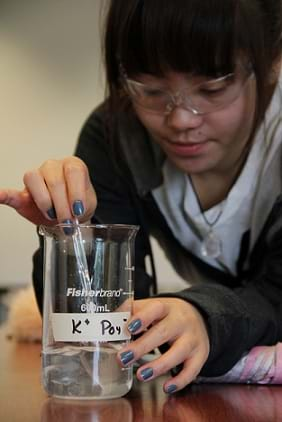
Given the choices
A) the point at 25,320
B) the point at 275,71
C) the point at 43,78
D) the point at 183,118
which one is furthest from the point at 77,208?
the point at 43,78

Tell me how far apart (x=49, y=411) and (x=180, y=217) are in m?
0.70

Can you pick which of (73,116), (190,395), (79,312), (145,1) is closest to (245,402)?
(190,395)

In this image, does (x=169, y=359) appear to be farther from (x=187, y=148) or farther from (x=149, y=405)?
(x=187, y=148)

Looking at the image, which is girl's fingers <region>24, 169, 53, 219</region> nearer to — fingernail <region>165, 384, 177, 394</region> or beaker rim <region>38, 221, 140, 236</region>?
beaker rim <region>38, 221, 140, 236</region>

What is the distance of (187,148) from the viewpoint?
1.14 metres

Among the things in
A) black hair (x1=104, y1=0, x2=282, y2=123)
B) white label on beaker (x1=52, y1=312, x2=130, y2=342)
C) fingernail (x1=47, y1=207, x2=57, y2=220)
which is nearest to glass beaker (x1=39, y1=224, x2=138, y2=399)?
white label on beaker (x1=52, y1=312, x2=130, y2=342)

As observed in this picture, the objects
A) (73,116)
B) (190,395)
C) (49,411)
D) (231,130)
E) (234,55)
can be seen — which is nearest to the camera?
(49,411)

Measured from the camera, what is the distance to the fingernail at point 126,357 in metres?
0.69

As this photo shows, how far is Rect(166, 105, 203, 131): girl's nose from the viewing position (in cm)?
107

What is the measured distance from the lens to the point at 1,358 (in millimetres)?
1033

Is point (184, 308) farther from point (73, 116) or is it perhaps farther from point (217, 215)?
point (73, 116)

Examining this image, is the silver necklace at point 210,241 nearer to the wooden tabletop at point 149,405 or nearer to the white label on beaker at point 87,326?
the wooden tabletop at point 149,405

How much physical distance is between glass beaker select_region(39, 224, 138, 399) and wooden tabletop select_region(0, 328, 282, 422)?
20 mm

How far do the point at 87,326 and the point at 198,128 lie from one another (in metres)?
0.50
